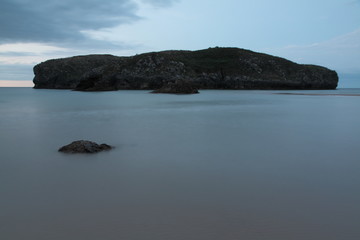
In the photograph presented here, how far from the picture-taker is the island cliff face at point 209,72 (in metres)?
77.6

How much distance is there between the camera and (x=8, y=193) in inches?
195

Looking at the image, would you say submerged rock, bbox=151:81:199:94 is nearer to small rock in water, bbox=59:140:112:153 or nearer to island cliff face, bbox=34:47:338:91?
island cliff face, bbox=34:47:338:91

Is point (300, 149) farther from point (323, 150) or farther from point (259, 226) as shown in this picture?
point (259, 226)

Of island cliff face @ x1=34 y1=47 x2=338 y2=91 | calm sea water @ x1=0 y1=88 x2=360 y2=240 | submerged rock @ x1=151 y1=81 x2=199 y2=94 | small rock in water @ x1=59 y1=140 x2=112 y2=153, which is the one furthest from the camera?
island cliff face @ x1=34 y1=47 x2=338 y2=91

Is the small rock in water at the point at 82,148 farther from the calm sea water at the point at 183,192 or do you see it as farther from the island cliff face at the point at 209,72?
the island cliff face at the point at 209,72

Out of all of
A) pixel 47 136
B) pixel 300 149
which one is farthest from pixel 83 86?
pixel 300 149

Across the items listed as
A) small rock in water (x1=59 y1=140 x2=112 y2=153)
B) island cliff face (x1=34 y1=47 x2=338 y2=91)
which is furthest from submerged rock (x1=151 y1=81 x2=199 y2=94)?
small rock in water (x1=59 y1=140 x2=112 y2=153)

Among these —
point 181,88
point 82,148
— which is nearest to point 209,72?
point 181,88

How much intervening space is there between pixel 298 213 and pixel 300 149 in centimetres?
484

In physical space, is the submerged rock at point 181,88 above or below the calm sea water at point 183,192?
above

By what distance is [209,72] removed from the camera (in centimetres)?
8244

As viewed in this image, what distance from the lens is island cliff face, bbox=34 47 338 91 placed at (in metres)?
77.6

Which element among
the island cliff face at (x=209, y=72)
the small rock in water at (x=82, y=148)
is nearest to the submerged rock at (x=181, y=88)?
the island cliff face at (x=209, y=72)

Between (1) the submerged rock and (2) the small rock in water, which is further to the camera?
(1) the submerged rock
